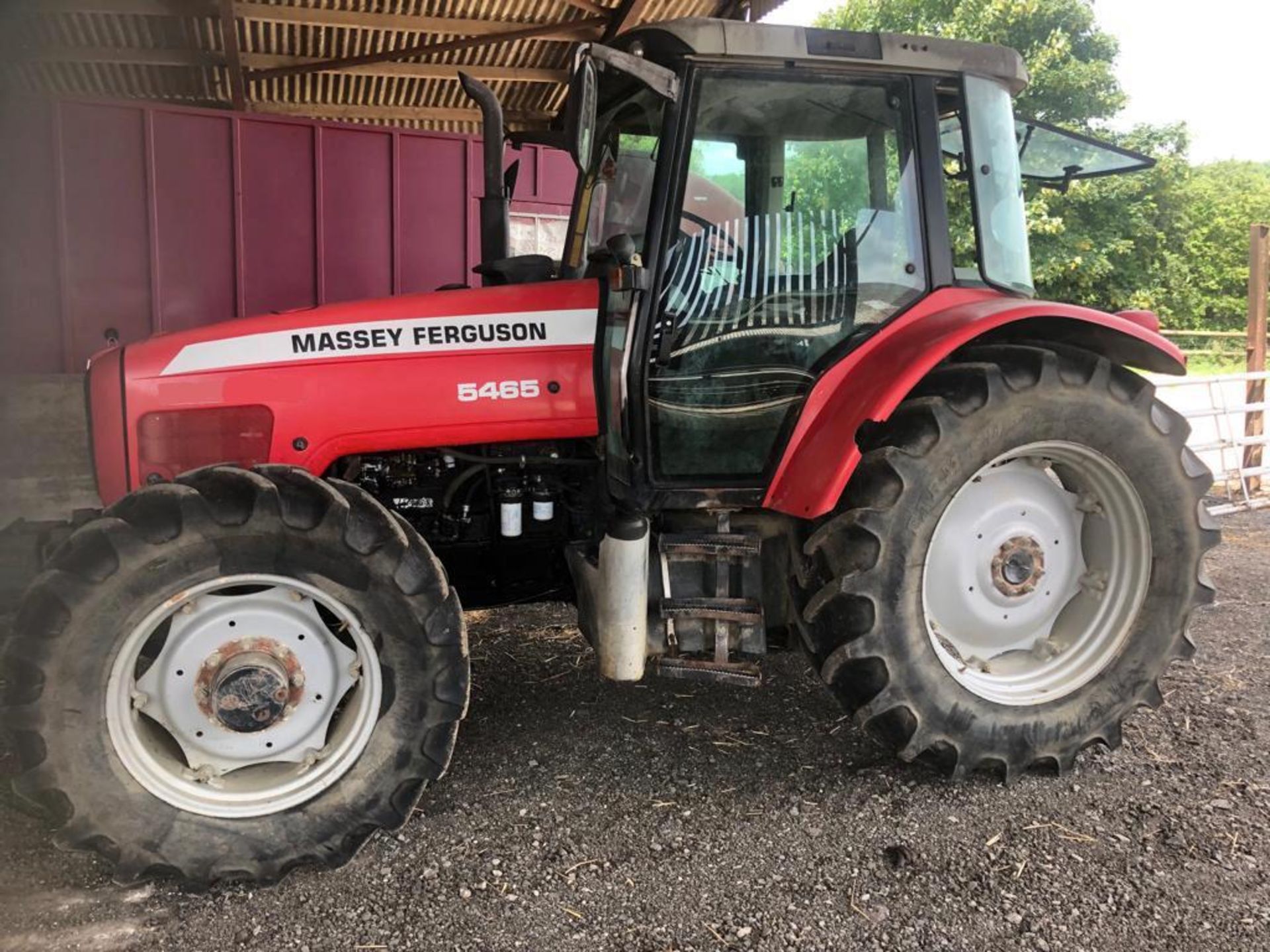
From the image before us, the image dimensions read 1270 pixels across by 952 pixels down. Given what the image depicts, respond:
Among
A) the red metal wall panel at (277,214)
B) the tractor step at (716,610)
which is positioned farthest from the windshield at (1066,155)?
the red metal wall panel at (277,214)

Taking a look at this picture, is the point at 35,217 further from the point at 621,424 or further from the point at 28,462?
the point at 621,424

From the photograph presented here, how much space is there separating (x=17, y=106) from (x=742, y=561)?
5837 millimetres

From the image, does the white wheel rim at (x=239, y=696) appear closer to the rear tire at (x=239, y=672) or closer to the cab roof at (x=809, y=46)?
the rear tire at (x=239, y=672)

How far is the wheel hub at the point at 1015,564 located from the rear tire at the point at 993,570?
16mm

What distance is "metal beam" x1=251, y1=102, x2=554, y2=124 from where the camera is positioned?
9273 mm

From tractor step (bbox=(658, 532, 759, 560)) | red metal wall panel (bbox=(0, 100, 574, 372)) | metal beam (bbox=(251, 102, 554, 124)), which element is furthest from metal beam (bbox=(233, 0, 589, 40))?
tractor step (bbox=(658, 532, 759, 560))

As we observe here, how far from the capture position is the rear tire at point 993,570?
2.61m

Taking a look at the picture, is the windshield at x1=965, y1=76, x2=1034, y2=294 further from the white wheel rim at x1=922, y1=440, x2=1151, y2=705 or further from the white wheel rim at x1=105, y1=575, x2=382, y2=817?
the white wheel rim at x1=105, y1=575, x2=382, y2=817

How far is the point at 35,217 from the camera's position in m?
6.03

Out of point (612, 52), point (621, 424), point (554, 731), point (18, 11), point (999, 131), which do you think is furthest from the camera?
point (18, 11)

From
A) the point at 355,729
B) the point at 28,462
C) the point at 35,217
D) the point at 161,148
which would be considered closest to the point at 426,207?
the point at 161,148

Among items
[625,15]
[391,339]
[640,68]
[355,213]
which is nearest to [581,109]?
[640,68]

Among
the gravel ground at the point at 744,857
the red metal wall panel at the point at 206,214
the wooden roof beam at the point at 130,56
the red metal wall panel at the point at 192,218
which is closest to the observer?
the gravel ground at the point at 744,857

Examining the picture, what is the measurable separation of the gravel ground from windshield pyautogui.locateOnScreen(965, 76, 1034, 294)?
63.8 inches
